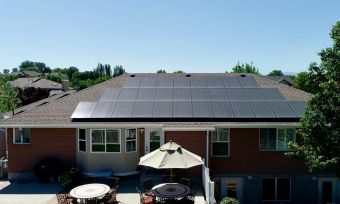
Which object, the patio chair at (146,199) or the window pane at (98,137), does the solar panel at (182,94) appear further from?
the patio chair at (146,199)

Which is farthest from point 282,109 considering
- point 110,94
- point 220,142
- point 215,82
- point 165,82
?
point 110,94

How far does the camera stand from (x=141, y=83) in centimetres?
2720

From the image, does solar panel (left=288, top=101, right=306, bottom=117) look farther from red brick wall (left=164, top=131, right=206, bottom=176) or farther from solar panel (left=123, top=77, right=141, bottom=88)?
solar panel (left=123, top=77, right=141, bottom=88)

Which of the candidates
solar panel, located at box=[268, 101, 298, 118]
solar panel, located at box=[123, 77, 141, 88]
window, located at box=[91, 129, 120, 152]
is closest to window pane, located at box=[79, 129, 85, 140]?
window, located at box=[91, 129, 120, 152]

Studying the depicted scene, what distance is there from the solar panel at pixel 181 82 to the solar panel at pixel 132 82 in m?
2.71

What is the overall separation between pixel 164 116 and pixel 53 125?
626 centimetres

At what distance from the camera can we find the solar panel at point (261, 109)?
72.2 feet

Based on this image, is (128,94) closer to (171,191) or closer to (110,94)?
(110,94)

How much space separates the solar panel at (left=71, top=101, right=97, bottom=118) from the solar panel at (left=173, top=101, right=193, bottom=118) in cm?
490

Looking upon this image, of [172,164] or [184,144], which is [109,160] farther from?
[172,164]

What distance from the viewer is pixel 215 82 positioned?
27.3 metres

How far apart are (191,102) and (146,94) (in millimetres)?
3154

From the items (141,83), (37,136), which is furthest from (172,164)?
(141,83)

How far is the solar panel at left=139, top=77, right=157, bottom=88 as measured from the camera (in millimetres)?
26562
